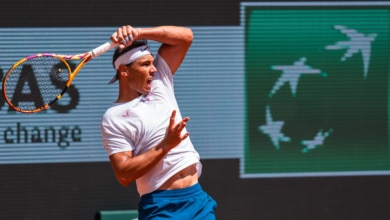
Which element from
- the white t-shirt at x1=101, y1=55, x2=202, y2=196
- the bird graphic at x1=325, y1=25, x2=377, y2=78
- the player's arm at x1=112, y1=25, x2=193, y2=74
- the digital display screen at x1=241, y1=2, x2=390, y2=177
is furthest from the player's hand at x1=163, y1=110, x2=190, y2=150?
the bird graphic at x1=325, y1=25, x2=377, y2=78

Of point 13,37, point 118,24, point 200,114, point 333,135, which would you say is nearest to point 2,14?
point 13,37

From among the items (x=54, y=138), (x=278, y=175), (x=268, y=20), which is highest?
(x=268, y=20)

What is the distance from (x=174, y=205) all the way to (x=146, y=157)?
31cm

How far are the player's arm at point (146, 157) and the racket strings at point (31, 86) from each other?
110cm

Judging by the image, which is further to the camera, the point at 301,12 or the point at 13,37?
the point at 301,12

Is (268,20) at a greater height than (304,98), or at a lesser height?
greater

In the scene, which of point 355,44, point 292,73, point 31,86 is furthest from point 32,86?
point 355,44

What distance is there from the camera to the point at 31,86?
208 inches

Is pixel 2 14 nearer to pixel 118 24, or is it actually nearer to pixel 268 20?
pixel 118 24

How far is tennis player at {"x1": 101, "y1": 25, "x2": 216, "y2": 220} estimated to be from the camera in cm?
384

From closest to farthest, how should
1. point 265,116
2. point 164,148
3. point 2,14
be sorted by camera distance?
point 164,148
point 2,14
point 265,116

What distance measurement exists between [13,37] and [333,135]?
2.18 m

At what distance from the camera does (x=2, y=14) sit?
17.8 ft

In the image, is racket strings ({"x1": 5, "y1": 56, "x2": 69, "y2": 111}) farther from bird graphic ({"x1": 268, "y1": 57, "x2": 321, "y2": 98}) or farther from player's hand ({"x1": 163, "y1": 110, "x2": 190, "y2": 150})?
bird graphic ({"x1": 268, "y1": 57, "x2": 321, "y2": 98})
